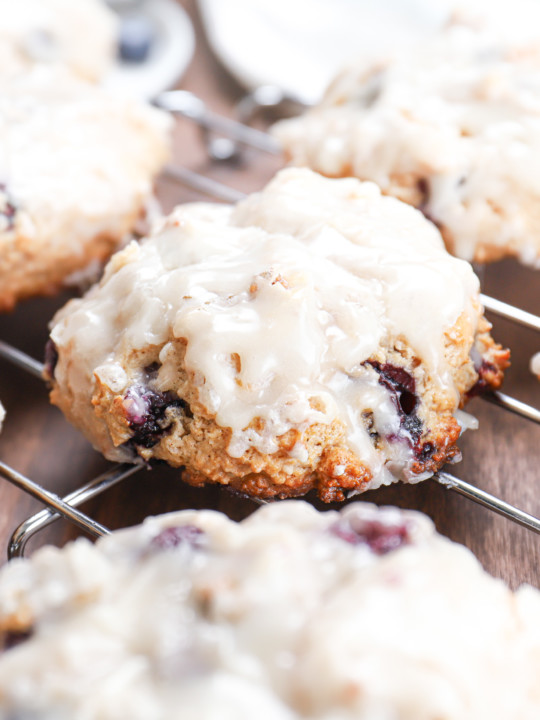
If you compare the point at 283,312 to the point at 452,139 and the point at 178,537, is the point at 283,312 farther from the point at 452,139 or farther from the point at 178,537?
the point at 452,139

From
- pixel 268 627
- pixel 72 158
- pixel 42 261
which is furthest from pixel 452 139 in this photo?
pixel 268 627

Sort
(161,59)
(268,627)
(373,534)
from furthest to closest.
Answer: (161,59), (373,534), (268,627)

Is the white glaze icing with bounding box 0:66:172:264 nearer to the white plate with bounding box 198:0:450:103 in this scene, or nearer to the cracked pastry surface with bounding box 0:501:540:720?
the white plate with bounding box 198:0:450:103

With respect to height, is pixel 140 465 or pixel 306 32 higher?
pixel 306 32

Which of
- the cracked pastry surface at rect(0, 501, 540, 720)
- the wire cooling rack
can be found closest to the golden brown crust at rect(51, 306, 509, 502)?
the wire cooling rack

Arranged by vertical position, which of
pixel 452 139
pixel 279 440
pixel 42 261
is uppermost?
pixel 452 139

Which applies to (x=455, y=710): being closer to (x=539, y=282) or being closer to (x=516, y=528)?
(x=516, y=528)
